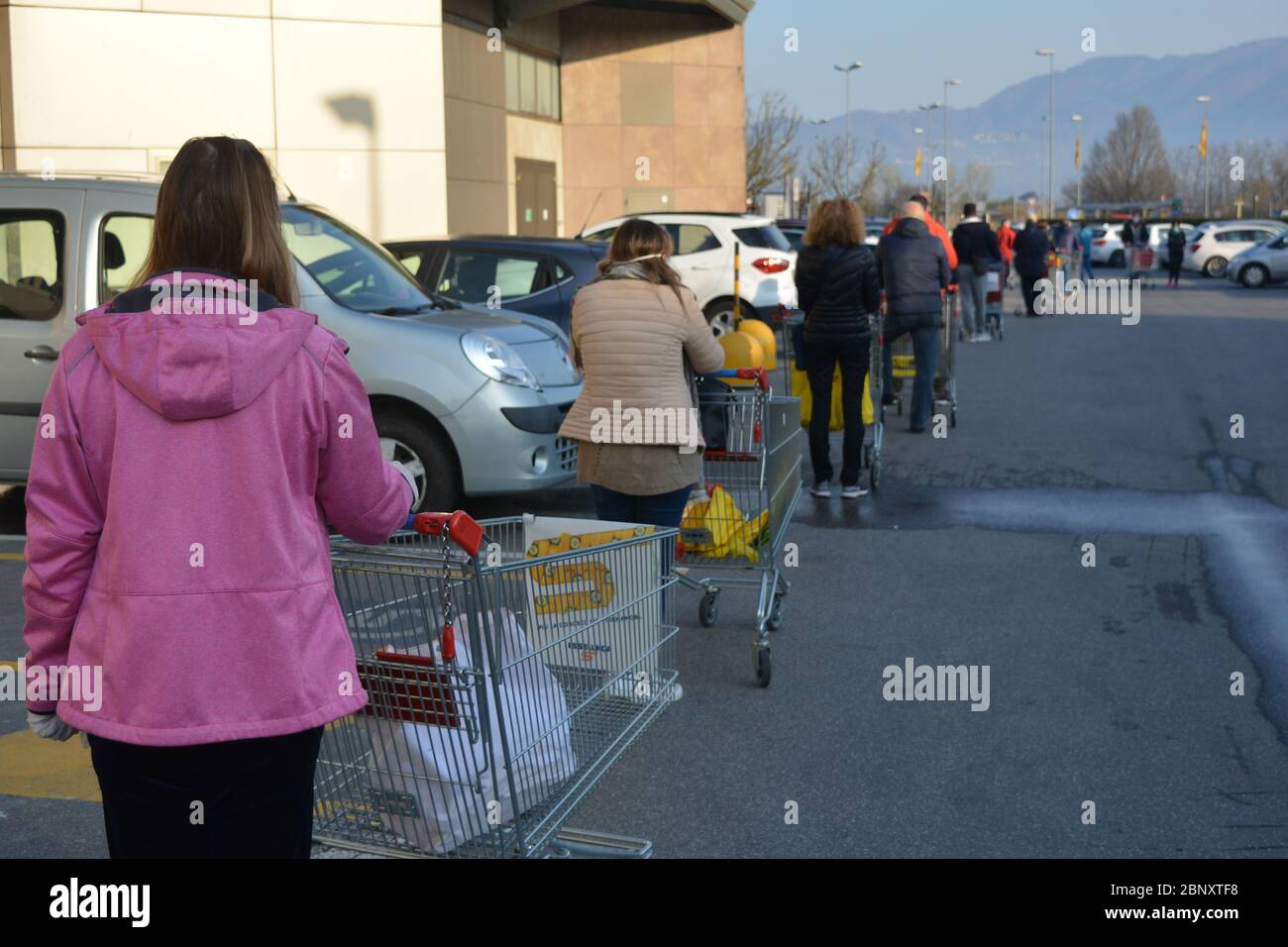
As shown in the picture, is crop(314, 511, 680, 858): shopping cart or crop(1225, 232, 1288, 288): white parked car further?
crop(1225, 232, 1288, 288): white parked car

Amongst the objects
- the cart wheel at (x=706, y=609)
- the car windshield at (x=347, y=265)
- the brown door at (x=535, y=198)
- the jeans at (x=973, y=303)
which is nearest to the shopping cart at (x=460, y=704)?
the cart wheel at (x=706, y=609)

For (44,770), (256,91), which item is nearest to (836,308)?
(44,770)

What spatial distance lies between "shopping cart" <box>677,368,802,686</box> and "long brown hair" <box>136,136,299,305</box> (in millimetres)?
3980

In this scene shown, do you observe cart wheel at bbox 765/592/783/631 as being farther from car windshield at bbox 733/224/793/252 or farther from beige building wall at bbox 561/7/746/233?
beige building wall at bbox 561/7/746/233

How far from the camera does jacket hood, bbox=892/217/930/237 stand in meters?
12.5

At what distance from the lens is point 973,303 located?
2222 cm

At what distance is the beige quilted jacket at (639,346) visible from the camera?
20.6ft

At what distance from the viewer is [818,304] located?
9.92m

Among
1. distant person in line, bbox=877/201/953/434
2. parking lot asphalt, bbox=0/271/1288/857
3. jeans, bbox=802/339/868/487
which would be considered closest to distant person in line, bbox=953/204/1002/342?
distant person in line, bbox=877/201/953/434

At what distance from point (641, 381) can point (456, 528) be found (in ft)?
11.0

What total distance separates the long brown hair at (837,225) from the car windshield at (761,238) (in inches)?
401

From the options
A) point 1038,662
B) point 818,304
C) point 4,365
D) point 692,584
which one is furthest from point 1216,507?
point 4,365

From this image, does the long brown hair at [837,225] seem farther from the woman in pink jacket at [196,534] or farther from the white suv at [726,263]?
the white suv at [726,263]

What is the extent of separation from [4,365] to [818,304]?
498 cm
